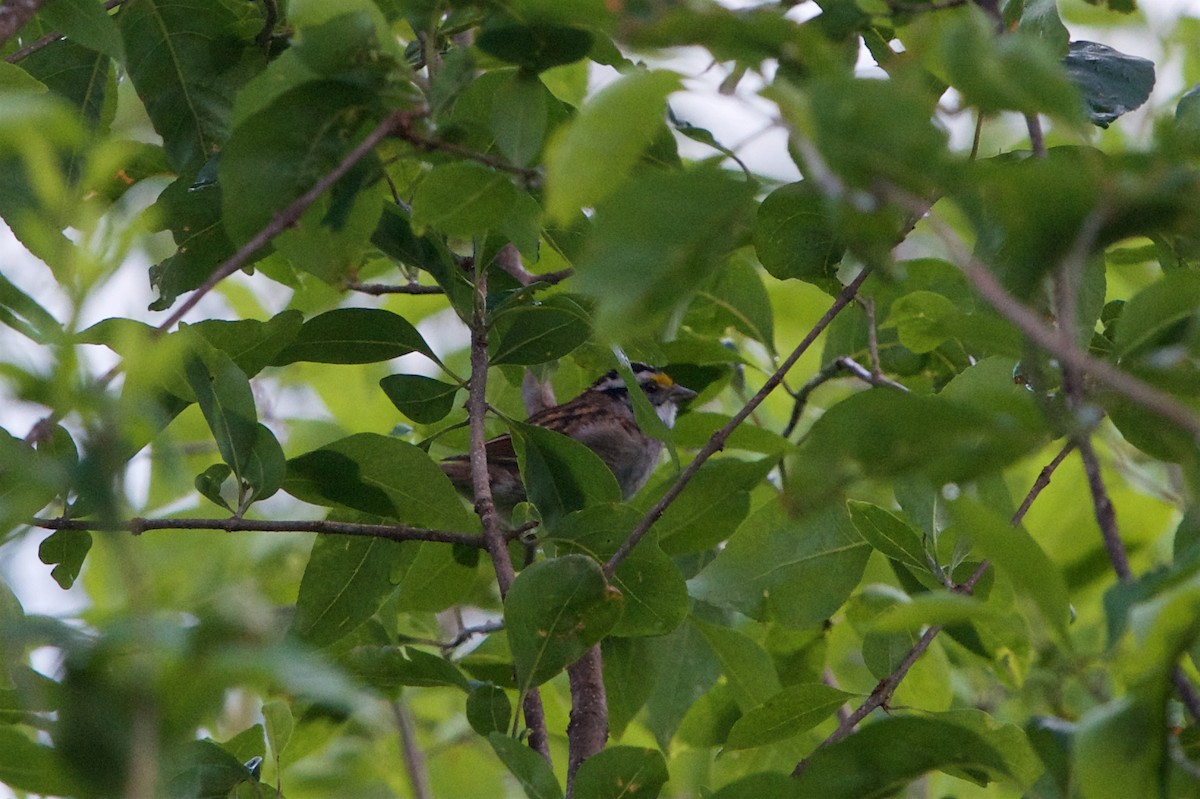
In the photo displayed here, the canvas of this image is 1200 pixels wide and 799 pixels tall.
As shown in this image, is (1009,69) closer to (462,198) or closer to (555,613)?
(462,198)

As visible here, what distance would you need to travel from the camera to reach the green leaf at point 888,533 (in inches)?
89.2

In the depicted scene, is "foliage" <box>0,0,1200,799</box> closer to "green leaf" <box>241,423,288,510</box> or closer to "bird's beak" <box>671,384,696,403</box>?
"green leaf" <box>241,423,288,510</box>

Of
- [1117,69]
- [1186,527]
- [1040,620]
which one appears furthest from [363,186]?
[1117,69]

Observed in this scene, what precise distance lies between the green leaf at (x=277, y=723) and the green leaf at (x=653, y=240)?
1347 mm

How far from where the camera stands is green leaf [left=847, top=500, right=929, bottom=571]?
7.43ft

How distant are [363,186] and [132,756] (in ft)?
2.69

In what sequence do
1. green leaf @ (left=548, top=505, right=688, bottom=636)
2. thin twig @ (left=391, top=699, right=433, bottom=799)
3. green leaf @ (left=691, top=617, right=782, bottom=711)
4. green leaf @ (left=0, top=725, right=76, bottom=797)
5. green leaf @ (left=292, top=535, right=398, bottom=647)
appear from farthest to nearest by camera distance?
thin twig @ (left=391, top=699, right=433, bottom=799)
green leaf @ (left=691, top=617, right=782, bottom=711)
green leaf @ (left=292, top=535, right=398, bottom=647)
green leaf @ (left=548, top=505, right=688, bottom=636)
green leaf @ (left=0, top=725, right=76, bottom=797)

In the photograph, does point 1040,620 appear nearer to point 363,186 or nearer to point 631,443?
point 363,186

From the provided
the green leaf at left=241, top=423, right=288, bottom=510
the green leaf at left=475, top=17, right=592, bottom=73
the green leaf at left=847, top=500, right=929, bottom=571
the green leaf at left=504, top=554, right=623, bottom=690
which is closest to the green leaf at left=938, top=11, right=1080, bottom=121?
the green leaf at left=475, top=17, right=592, bottom=73

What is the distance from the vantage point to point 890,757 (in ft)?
5.25

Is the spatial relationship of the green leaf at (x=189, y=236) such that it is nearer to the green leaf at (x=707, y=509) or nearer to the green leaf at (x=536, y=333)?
the green leaf at (x=536, y=333)

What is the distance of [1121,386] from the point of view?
109cm

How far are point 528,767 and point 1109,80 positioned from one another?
57.0 inches

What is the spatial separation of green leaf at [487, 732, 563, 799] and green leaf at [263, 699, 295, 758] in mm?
553
